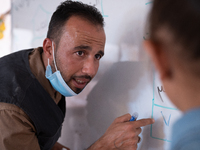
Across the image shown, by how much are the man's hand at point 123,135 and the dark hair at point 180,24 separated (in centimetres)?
45

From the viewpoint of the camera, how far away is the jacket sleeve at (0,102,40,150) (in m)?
0.63

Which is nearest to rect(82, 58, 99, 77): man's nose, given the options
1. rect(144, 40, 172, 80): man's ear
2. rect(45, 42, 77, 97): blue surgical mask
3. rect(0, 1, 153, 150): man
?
rect(0, 1, 153, 150): man

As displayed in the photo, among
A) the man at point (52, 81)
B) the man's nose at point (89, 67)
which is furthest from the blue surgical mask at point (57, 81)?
the man's nose at point (89, 67)

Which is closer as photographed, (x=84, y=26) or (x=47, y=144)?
(x=84, y=26)

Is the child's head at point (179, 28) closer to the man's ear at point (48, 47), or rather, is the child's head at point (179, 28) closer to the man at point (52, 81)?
the man at point (52, 81)

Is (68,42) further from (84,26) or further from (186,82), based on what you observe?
(186,82)

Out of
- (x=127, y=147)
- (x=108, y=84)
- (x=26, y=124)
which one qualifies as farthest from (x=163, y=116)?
(x=26, y=124)

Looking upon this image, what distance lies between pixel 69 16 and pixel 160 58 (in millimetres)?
559

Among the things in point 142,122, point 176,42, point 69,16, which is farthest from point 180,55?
point 69,16

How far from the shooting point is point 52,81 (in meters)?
0.81

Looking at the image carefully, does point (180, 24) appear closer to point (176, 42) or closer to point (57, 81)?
point (176, 42)

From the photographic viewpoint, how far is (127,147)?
68cm

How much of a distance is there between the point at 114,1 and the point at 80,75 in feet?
1.18

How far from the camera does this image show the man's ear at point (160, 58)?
0.29m
